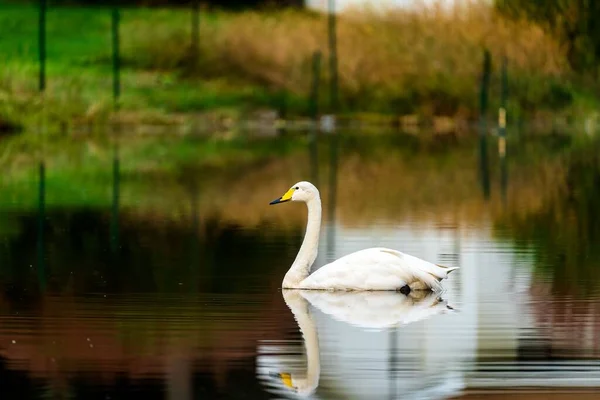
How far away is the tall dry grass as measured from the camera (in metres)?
42.9

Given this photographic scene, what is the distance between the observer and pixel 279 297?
1126 cm

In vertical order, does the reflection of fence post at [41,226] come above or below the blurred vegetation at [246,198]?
above

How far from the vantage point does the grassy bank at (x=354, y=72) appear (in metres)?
42.6

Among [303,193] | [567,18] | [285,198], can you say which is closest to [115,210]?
[303,193]

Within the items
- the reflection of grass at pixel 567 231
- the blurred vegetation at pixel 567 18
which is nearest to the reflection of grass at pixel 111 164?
the reflection of grass at pixel 567 231

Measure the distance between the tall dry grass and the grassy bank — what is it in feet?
0.08

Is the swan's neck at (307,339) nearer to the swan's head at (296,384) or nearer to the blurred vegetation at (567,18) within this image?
the swan's head at (296,384)

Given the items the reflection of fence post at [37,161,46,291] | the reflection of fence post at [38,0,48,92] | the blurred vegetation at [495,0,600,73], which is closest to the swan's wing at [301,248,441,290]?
the reflection of fence post at [37,161,46,291]

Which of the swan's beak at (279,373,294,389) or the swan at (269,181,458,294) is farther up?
the swan at (269,181,458,294)

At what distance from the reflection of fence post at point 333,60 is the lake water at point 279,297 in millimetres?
20307

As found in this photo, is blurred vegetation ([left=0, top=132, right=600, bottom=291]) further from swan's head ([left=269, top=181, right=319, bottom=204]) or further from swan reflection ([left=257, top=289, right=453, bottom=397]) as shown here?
swan reflection ([left=257, top=289, right=453, bottom=397])

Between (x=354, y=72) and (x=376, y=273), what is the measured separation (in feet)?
107

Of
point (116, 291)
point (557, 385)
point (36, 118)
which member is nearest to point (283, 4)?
point (36, 118)

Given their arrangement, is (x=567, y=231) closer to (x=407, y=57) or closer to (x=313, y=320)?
(x=313, y=320)
